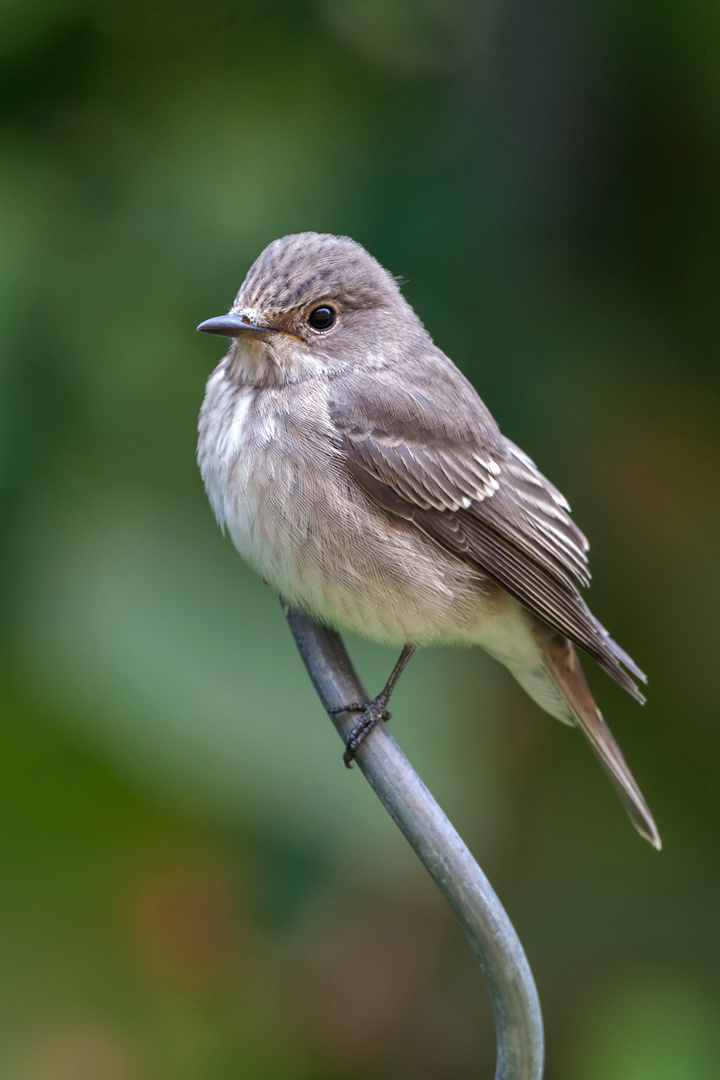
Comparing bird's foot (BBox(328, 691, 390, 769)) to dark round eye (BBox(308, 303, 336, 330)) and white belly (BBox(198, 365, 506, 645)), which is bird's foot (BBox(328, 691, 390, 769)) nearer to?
white belly (BBox(198, 365, 506, 645))

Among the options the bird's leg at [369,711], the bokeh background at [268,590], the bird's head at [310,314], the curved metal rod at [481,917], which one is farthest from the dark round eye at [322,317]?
the curved metal rod at [481,917]

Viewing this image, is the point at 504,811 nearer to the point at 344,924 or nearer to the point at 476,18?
the point at 344,924

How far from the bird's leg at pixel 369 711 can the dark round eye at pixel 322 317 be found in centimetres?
79

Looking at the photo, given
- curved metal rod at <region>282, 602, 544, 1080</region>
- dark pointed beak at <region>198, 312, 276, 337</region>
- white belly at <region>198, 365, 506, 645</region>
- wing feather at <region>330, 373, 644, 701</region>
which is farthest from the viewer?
wing feather at <region>330, 373, 644, 701</region>

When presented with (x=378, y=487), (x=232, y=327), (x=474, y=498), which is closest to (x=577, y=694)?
(x=474, y=498)

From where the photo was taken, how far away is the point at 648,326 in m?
3.75

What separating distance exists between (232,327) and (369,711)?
85 centimetres

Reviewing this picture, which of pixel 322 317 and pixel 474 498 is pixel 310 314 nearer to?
pixel 322 317

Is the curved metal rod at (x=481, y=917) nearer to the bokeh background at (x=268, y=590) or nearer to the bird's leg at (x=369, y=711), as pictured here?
the bird's leg at (x=369, y=711)

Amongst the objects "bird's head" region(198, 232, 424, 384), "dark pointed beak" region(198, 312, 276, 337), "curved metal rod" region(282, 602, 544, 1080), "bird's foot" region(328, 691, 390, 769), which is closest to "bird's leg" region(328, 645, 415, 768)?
"bird's foot" region(328, 691, 390, 769)

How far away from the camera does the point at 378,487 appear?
3025 mm

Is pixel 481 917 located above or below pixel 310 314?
below

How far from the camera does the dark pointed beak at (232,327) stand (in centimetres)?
271

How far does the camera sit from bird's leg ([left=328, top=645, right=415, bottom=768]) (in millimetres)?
2508
